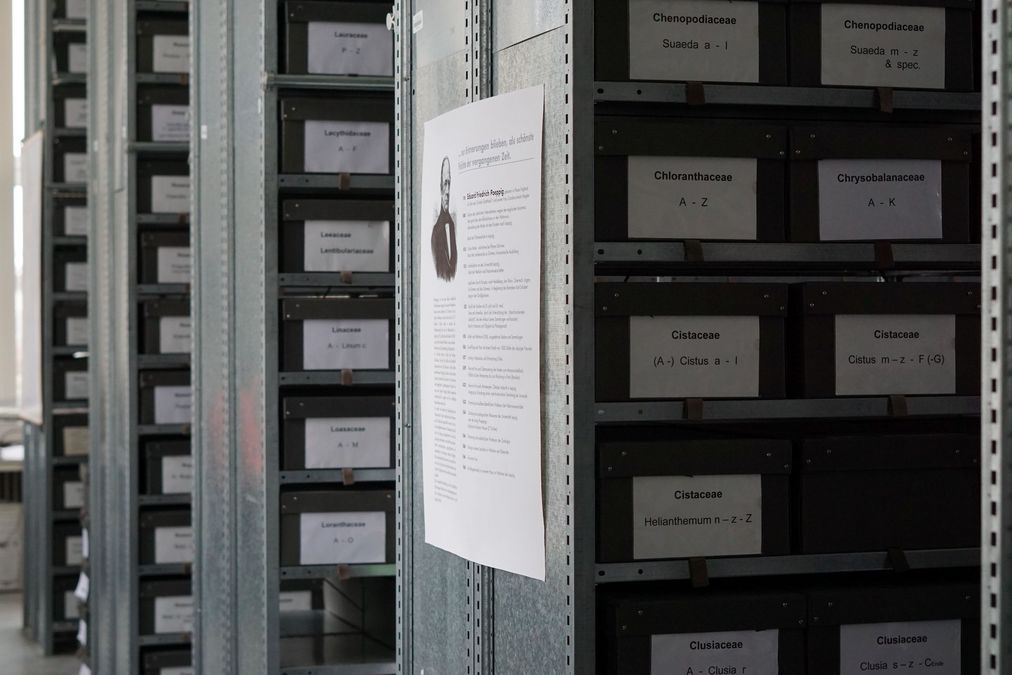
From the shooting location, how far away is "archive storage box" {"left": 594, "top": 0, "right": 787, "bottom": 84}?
9.27ft

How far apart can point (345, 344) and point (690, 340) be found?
1.65 metres

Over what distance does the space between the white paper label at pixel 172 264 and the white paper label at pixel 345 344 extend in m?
1.90

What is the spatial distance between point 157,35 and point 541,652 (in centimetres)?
398

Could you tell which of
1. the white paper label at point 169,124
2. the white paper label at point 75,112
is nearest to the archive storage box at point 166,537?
the white paper label at point 169,124

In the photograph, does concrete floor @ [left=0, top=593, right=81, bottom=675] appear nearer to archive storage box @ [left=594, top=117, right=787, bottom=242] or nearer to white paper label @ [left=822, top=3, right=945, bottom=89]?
archive storage box @ [left=594, top=117, right=787, bottom=242]

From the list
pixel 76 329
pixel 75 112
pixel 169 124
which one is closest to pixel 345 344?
pixel 169 124

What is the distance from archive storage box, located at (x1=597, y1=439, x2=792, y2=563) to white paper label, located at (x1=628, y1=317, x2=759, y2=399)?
0.36ft

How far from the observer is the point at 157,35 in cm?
600

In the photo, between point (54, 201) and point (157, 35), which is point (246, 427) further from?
point (54, 201)

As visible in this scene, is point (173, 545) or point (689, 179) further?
point (173, 545)

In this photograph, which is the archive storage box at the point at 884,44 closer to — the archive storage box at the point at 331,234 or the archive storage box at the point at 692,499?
the archive storage box at the point at 692,499

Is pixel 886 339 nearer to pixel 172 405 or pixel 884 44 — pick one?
pixel 884 44

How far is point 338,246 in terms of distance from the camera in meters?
4.36

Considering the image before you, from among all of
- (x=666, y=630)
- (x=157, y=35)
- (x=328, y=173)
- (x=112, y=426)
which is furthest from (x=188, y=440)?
(x=666, y=630)
